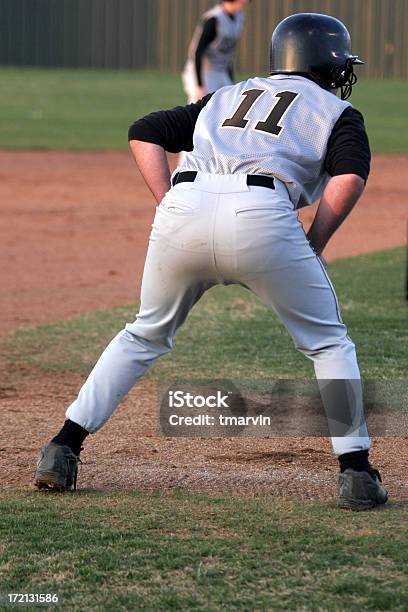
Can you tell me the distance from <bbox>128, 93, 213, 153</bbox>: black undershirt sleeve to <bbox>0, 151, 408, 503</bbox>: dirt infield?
3.99ft

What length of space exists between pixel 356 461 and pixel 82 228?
807cm

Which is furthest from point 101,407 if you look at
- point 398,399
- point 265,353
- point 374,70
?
point 374,70

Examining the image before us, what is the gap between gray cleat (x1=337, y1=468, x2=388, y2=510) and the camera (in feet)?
11.7

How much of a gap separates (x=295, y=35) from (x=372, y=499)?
1569mm

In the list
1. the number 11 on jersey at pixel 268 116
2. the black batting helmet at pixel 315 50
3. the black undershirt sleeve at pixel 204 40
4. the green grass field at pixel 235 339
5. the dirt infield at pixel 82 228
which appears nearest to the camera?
the number 11 on jersey at pixel 268 116

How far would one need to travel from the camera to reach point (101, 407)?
12.5 feet

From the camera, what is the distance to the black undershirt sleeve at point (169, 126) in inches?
151

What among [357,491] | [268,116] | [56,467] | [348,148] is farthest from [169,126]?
[357,491]

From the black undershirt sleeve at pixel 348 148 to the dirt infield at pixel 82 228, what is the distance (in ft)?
13.0

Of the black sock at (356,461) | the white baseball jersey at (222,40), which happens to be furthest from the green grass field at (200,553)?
the white baseball jersey at (222,40)

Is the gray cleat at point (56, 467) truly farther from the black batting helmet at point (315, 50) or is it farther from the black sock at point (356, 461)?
the black batting helmet at point (315, 50)

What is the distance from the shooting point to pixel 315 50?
3781 millimetres

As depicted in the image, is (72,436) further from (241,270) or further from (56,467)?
(241,270)

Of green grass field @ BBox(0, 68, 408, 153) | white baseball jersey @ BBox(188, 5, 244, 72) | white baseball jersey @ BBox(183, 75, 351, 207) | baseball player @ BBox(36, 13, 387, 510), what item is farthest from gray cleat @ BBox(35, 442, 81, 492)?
green grass field @ BBox(0, 68, 408, 153)
